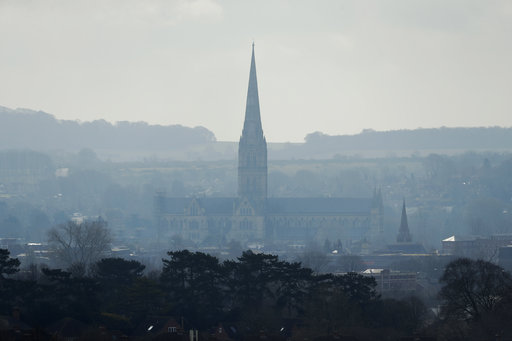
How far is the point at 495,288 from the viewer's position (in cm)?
7588

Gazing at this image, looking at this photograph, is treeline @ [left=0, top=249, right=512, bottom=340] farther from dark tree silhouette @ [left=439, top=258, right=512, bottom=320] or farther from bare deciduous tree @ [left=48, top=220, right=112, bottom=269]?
bare deciduous tree @ [left=48, top=220, right=112, bottom=269]

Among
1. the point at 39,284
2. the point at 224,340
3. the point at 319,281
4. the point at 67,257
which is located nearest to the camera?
the point at 224,340

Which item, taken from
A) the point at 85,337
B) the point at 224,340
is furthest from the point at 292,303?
the point at 85,337

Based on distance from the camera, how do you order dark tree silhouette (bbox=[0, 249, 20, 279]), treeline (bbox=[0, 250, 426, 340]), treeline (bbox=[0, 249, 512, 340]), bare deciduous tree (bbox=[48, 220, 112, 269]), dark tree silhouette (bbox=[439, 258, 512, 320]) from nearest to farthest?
treeline (bbox=[0, 249, 512, 340])
dark tree silhouette (bbox=[439, 258, 512, 320])
treeline (bbox=[0, 250, 426, 340])
dark tree silhouette (bbox=[0, 249, 20, 279])
bare deciduous tree (bbox=[48, 220, 112, 269])

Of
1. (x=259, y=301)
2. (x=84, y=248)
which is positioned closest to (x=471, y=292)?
(x=259, y=301)

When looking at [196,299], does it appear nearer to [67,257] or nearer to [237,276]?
[237,276]

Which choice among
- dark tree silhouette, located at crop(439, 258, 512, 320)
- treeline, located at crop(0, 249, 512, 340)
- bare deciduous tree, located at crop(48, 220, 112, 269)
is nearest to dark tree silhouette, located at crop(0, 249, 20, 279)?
treeline, located at crop(0, 249, 512, 340)

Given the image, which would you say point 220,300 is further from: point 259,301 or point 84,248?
point 84,248

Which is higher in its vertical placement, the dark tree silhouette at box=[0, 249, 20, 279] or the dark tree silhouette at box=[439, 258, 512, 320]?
the dark tree silhouette at box=[0, 249, 20, 279]

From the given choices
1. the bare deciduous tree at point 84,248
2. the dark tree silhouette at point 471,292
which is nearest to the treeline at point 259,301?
the dark tree silhouette at point 471,292

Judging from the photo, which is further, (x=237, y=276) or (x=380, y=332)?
(x=237, y=276)

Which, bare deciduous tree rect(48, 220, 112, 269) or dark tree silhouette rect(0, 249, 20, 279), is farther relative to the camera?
bare deciduous tree rect(48, 220, 112, 269)

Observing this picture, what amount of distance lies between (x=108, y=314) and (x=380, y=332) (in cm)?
981

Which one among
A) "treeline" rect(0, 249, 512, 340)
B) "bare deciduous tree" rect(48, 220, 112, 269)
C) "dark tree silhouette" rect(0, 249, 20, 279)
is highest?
"dark tree silhouette" rect(0, 249, 20, 279)
